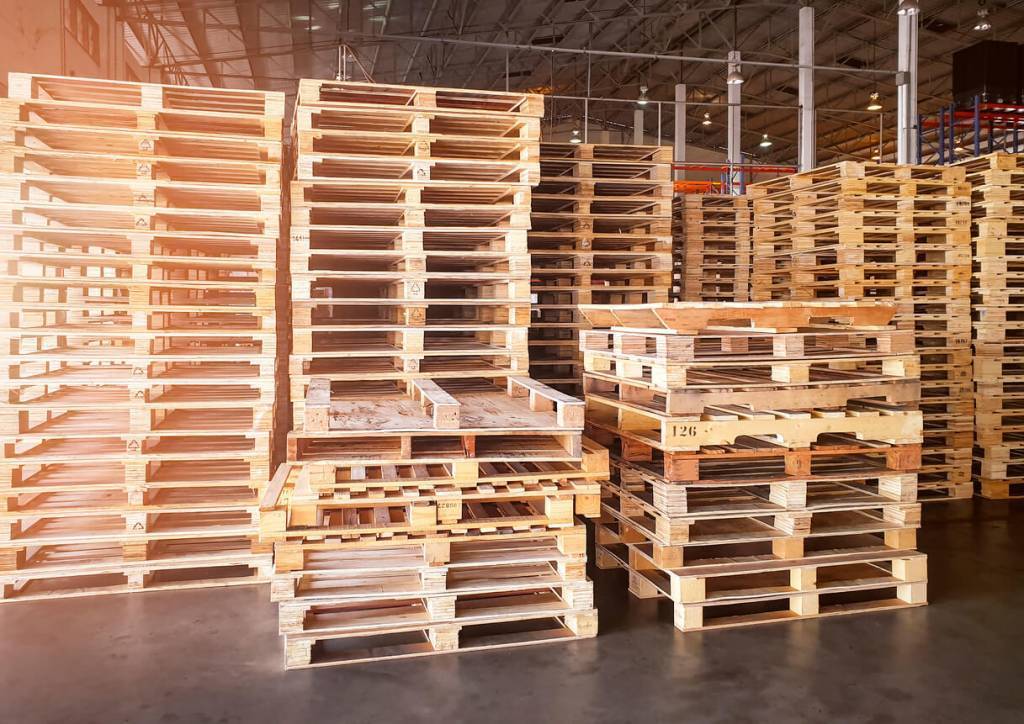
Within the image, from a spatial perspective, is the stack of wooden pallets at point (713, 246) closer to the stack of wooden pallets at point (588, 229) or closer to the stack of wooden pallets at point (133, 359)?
the stack of wooden pallets at point (588, 229)

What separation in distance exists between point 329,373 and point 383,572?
1.76m

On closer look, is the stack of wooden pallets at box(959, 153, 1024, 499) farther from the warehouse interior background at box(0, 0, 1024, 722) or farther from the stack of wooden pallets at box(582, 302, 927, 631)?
the stack of wooden pallets at box(582, 302, 927, 631)

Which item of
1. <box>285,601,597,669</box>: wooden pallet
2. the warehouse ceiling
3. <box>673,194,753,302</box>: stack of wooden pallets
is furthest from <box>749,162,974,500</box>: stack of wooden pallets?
the warehouse ceiling

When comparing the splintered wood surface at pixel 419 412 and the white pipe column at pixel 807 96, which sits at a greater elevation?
the white pipe column at pixel 807 96

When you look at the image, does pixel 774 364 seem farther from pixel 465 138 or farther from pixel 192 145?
pixel 192 145

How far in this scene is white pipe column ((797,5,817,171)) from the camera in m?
14.6

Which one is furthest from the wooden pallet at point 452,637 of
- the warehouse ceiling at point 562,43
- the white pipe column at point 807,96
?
the white pipe column at point 807,96

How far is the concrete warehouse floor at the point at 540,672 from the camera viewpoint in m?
4.13

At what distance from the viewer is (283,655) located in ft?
15.8

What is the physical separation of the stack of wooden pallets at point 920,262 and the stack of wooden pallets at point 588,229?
1.85m

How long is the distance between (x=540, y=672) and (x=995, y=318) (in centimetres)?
723

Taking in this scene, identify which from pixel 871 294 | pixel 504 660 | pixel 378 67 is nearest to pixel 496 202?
pixel 504 660

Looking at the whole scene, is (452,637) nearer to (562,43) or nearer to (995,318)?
(995,318)

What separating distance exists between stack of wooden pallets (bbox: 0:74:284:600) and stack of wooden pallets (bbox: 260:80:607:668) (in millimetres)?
608
